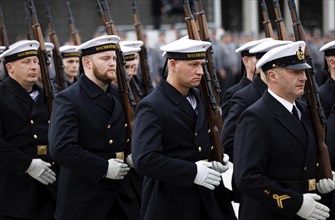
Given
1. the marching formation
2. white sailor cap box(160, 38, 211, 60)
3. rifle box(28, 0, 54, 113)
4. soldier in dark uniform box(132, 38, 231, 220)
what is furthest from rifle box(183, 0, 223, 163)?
rifle box(28, 0, 54, 113)

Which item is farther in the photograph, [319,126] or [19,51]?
[19,51]

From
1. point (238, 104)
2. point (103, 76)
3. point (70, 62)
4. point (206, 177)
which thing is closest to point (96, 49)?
point (103, 76)

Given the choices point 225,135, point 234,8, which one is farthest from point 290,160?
point 234,8

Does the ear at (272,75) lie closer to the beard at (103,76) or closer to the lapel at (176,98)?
the lapel at (176,98)

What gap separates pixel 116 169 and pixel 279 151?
1.61 m

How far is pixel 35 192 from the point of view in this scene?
725 cm

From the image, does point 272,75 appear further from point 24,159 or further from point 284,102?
point 24,159

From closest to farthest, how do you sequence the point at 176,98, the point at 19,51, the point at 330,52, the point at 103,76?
the point at 176,98
the point at 103,76
the point at 330,52
the point at 19,51

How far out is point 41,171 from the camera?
23.4 ft

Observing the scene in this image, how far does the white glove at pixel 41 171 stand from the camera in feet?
23.4

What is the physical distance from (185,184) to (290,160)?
30.5 inches

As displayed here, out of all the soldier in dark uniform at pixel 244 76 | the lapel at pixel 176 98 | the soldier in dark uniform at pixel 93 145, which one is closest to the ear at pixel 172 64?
the lapel at pixel 176 98

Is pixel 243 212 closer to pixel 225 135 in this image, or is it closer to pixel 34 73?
pixel 225 135

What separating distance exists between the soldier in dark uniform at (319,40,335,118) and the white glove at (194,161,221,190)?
1599mm
